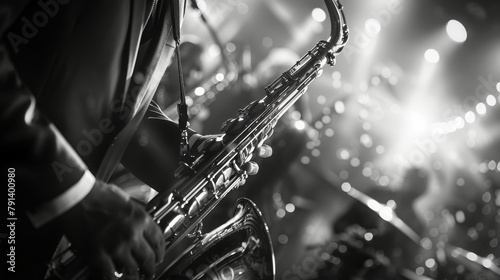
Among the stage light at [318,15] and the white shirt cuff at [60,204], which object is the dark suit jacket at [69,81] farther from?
the stage light at [318,15]

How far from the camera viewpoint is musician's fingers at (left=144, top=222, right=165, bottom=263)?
3.53 feet

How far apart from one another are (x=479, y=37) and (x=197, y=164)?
730cm

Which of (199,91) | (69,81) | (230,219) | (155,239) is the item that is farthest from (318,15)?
(155,239)

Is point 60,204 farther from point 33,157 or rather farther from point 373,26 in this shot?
point 373,26

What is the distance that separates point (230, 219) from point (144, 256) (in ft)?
3.04

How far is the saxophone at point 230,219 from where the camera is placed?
1483 millimetres

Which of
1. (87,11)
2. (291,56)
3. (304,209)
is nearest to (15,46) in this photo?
(87,11)

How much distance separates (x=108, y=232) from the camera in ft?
3.32

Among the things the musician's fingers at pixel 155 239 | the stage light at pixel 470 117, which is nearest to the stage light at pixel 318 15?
the stage light at pixel 470 117

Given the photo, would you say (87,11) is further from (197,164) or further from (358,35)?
(358,35)

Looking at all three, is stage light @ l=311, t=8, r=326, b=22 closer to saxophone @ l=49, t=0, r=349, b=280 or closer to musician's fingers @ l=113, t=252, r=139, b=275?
saxophone @ l=49, t=0, r=349, b=280

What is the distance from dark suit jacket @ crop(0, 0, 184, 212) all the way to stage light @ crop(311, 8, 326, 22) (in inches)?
235

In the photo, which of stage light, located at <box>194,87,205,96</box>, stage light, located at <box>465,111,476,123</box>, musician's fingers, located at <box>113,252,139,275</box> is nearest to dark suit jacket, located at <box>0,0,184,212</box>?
musician's fingers, located at <box>113,252,139,275</box>

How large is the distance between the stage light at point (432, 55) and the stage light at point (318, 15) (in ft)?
7.51
